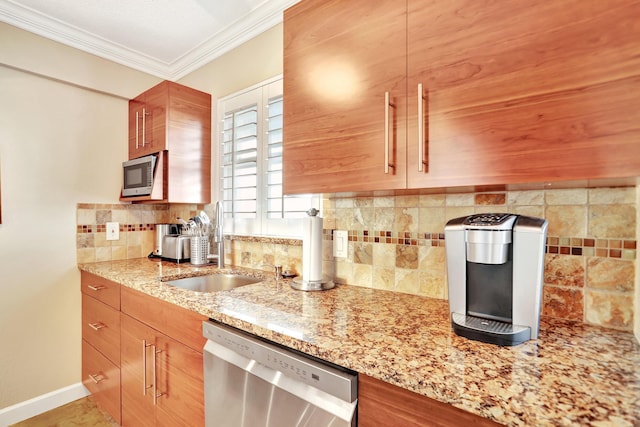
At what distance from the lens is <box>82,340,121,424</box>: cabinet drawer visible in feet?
6.18

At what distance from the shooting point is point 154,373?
1.52 metres

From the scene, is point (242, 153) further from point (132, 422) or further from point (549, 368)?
point (549, 368)

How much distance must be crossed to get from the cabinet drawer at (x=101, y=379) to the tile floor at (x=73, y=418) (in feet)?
0.24

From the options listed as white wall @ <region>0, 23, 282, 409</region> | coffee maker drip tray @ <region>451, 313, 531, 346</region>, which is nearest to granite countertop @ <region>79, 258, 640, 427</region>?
coffee maker drip tray @ <region>451, 313, 531, 346</region>

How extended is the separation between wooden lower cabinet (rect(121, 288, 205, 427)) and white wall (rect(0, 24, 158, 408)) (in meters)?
0.83

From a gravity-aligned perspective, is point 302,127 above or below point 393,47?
below

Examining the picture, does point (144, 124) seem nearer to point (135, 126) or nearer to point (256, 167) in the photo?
point (135, 126)

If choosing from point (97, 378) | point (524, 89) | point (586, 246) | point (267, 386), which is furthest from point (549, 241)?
point (97, 378)

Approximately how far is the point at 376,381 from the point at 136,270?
70.3 inches

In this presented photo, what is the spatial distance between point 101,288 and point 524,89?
93.9 inches

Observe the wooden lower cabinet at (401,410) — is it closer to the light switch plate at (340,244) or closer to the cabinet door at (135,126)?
the light switch plate at (340,244)

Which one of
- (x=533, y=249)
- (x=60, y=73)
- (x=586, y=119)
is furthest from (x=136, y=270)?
(x=586, y=119)

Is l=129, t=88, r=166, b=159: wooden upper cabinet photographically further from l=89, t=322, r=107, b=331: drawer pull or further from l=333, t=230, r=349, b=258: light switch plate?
l=333, t=230, r=349, b=258: light switch plate

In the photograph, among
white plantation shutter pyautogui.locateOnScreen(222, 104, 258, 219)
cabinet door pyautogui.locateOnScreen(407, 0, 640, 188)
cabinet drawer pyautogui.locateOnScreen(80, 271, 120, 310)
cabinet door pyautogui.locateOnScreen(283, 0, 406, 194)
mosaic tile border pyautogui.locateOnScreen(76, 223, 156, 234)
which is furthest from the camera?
mosaic tile border pyautogui.locateOnScreen(76, 223, 156, 234)
